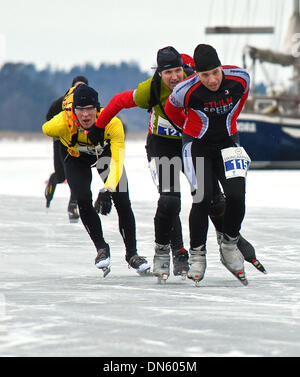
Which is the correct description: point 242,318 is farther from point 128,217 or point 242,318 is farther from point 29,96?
point 29,96

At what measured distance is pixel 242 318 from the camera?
5297 mm

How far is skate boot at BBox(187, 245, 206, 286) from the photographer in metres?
6.56

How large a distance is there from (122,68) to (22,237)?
603ft

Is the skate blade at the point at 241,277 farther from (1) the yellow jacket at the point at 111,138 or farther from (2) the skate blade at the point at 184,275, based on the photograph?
(1) the yellow jacket at the point at 111,138

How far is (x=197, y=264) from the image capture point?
21.6 feet

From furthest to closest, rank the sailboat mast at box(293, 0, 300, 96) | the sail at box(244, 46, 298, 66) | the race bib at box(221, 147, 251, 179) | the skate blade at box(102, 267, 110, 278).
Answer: the sailboat mast at box(293, 0, 300, 96)
the sail at box(244, 46, 298, 66)
the skate blade at box(102, 267, 110, 278)
the race bib at box(221, 147, 251, 179)

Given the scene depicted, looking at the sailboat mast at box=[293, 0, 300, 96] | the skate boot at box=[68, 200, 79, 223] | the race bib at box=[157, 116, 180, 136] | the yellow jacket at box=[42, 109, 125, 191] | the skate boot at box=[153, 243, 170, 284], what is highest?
the race bib at box=[157, 116, 180, 136]

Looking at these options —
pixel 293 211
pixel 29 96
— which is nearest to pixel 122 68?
pixel 29 96

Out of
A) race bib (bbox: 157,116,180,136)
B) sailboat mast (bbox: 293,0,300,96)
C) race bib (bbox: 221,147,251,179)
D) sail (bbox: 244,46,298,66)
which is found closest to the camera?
race bib (bbox: 221,147,251,179)

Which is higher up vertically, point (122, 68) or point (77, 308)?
point (77, 308)

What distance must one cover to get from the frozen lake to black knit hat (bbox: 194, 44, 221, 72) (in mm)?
1436

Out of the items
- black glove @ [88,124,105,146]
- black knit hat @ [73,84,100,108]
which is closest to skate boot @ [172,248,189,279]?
black glove @ [88,124,105,146]

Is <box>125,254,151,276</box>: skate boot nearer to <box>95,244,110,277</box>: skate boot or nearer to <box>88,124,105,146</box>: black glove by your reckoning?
<box>95,244,110,277</box>: skate boot

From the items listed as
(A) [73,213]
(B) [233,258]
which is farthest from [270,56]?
(B) [233,258]
